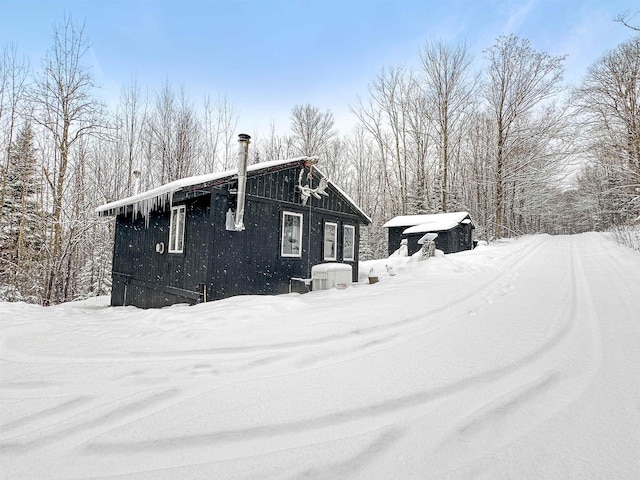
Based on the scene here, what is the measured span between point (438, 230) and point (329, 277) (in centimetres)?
1054

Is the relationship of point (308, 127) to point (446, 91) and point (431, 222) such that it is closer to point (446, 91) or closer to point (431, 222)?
point (446, 91)

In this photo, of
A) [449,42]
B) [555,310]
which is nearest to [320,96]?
[449,42]

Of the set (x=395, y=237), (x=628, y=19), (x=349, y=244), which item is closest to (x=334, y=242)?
(x=349, y=244)

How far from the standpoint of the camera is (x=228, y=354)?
287cm

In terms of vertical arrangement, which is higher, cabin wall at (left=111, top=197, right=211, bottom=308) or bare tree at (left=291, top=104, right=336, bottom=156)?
bare tree at (left=291, top=104, right=336, bottom=156)

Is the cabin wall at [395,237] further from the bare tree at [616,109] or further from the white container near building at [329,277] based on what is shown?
the white container near building at [329,277]

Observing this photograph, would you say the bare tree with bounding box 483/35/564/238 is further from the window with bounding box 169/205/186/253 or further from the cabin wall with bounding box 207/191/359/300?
the window with bounding box 169/205/186/253

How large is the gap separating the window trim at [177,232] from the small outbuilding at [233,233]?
3cm

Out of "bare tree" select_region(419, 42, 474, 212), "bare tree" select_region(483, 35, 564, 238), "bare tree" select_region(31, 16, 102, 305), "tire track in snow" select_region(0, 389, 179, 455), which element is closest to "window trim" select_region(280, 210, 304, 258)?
"tire track in snow" select_region(0, 389, 179, 455)

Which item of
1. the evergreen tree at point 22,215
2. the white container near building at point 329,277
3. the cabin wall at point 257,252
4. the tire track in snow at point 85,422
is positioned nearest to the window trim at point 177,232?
the cabin wall at point 257,252

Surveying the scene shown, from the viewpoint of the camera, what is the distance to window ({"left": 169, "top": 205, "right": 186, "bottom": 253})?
807cm

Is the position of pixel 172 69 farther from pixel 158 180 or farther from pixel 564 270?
pixel 564 270

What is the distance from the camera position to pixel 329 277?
8.16 metres

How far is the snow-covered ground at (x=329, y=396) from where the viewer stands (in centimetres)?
144
